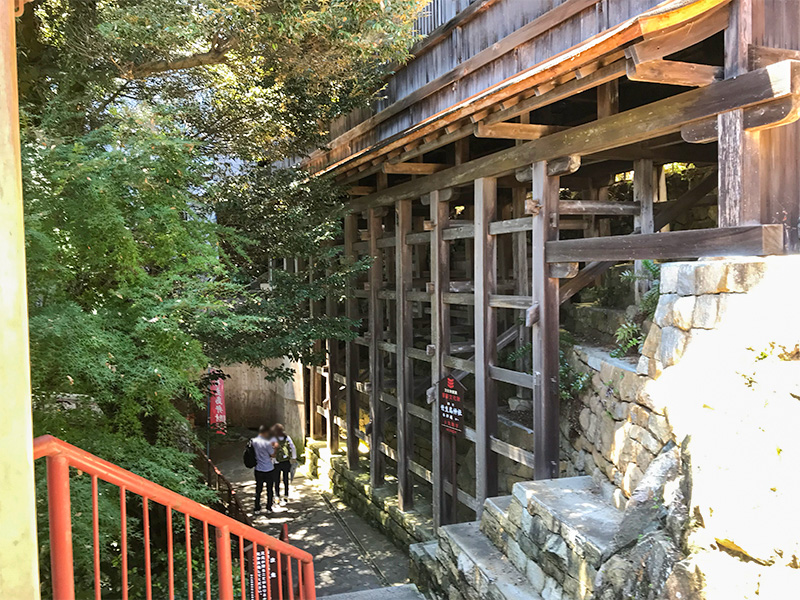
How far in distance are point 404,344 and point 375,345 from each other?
120 centimetres

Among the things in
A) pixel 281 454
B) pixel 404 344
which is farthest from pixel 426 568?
pixel 281 454

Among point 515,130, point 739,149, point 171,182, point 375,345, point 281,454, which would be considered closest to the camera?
point 739,149

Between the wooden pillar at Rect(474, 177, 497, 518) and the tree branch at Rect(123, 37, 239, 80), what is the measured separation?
3.30m

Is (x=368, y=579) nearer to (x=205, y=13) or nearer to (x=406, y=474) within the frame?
(x=406, y=474)

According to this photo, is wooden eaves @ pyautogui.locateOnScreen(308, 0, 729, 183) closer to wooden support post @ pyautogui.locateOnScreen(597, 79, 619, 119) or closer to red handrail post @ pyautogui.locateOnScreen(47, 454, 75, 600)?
wooden support post @ pyautogui.locateOnScreen(597, 79, 619, 119)

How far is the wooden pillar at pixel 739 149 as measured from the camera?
4.50 meters

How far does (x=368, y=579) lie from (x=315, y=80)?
683cm

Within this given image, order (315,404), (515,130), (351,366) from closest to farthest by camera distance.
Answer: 1. (515,130)
2. (351,366)
3. (315,404)

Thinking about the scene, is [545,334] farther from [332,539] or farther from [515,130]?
[332,539]

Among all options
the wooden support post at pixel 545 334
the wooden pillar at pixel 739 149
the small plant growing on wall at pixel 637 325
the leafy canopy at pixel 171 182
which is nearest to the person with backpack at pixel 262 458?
the leafy canopy at pixel 171 182

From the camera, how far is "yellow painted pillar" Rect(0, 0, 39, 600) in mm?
1947

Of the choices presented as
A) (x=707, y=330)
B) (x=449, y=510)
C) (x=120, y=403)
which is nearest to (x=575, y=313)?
(x=449, y=510)

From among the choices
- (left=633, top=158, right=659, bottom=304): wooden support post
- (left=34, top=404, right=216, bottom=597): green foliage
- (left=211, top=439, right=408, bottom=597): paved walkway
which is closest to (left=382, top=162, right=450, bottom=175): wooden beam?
(left=633, top=158, right=659, bottom=304): wooden support post

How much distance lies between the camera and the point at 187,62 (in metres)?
7.37
